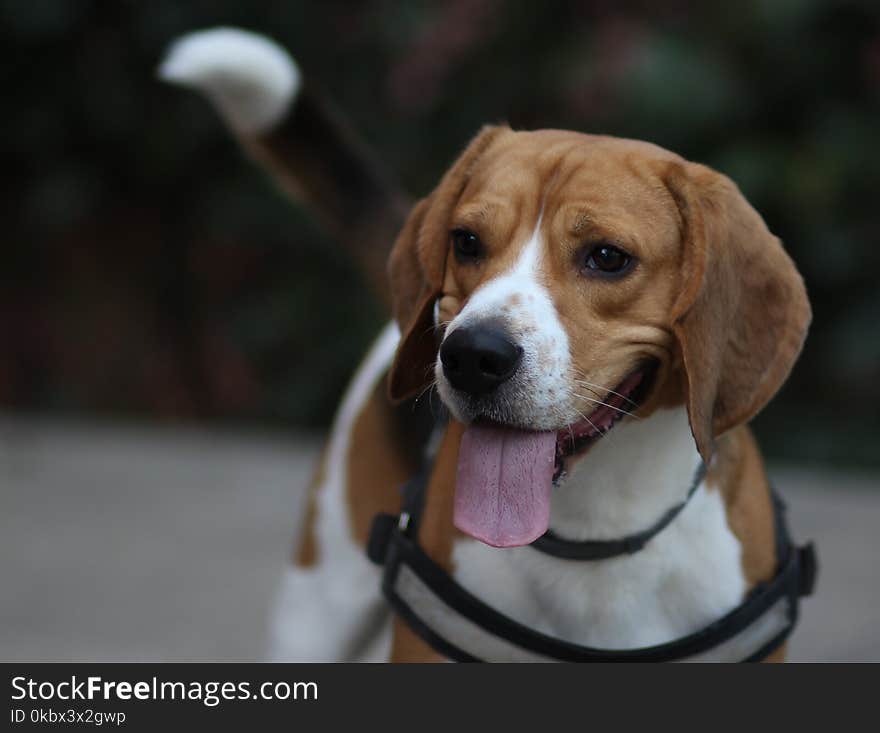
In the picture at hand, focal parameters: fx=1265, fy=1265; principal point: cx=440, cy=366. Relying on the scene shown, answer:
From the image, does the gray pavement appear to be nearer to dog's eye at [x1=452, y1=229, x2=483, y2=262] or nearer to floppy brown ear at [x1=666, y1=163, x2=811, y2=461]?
floppy brown ear at [x1=666, y1=163, x2=811, y2=461]

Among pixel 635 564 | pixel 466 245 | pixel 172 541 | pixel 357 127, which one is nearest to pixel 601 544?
pixel 635 564

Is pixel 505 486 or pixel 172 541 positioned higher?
pixel 505 486

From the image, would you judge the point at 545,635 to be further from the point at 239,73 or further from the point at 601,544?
the point at 239,73

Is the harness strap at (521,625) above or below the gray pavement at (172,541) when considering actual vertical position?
above

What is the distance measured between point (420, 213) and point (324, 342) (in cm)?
433

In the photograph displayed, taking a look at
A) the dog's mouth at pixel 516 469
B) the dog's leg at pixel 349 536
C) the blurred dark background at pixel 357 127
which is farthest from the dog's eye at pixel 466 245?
the blurred dark background at pixel 357 127

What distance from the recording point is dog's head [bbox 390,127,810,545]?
217 cm

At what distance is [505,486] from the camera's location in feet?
7.25

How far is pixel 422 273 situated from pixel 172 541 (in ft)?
9.88

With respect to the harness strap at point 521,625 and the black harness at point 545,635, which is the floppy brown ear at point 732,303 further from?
the harness strap at point 521,625

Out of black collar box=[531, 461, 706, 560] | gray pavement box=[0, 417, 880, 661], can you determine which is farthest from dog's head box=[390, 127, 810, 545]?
gray pavement box=[0, 417, 880, 661]

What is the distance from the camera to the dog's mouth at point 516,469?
220cm

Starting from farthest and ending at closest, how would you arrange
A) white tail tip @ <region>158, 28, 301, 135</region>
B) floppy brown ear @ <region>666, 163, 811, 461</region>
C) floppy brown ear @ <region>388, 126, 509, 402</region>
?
white tail tip @ <region>158, 28, 301, 135</region>
floppy brown ear @ <region>388, 126, 509, 402</region>
floppy brown ear @ <region>666, 163, 811, 461</region>
